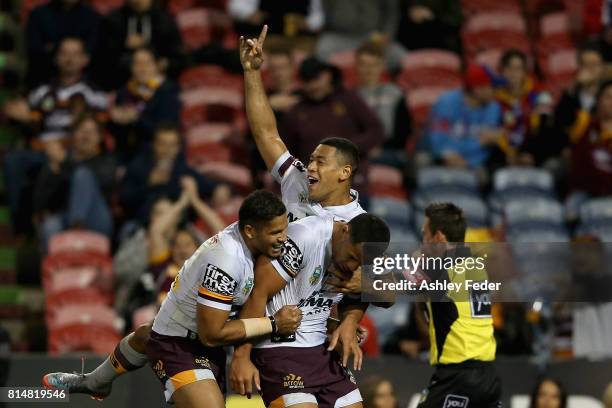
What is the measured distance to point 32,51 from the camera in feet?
49.6

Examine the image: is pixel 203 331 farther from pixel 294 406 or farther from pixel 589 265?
pixel 589 265

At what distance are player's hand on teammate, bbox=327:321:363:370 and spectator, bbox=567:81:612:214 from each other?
18.2 feet

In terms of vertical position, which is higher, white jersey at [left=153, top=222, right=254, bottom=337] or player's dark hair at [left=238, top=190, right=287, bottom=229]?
player's dark hair at [left=238, top=190, right=287, bottom=229]

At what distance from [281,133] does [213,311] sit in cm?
510

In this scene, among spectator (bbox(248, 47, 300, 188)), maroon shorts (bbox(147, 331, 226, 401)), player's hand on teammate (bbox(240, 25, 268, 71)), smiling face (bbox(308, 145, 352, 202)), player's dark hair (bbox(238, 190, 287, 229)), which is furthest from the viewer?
spectator (bbox(248, 47, 300, 188))

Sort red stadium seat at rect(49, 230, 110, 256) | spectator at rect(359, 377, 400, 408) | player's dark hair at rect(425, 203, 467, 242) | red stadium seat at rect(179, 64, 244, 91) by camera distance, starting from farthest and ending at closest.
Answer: red stadium seat at rect(179, 64, 244, 91) < red stadium seat at rect(49, 230, 110, 256) < spectator at rect(359, 377, 400, 408) < player's dark hair at rect(425, 203, 467, 242)

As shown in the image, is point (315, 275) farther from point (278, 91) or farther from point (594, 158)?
point (278, 91)

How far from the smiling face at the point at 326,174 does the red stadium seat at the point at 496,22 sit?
7556 mm

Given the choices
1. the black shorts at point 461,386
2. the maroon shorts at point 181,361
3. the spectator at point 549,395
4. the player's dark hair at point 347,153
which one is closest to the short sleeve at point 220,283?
the maroon shorts at point 181,361

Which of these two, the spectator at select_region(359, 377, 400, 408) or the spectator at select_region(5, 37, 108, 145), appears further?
the spectator at select_region(5, 37, 108, 145)

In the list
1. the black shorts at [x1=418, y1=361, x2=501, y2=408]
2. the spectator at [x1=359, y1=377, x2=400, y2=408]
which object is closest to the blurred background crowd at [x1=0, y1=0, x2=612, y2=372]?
the spectator at [x1=359, y1=377, x2=400, y2=408]

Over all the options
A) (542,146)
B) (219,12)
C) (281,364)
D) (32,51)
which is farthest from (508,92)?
(281,364)

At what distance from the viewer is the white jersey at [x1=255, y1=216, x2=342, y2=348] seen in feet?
27.6

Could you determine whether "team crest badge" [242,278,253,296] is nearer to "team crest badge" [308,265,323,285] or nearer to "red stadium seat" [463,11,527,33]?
"team crest badge" [308,265,323,285]
